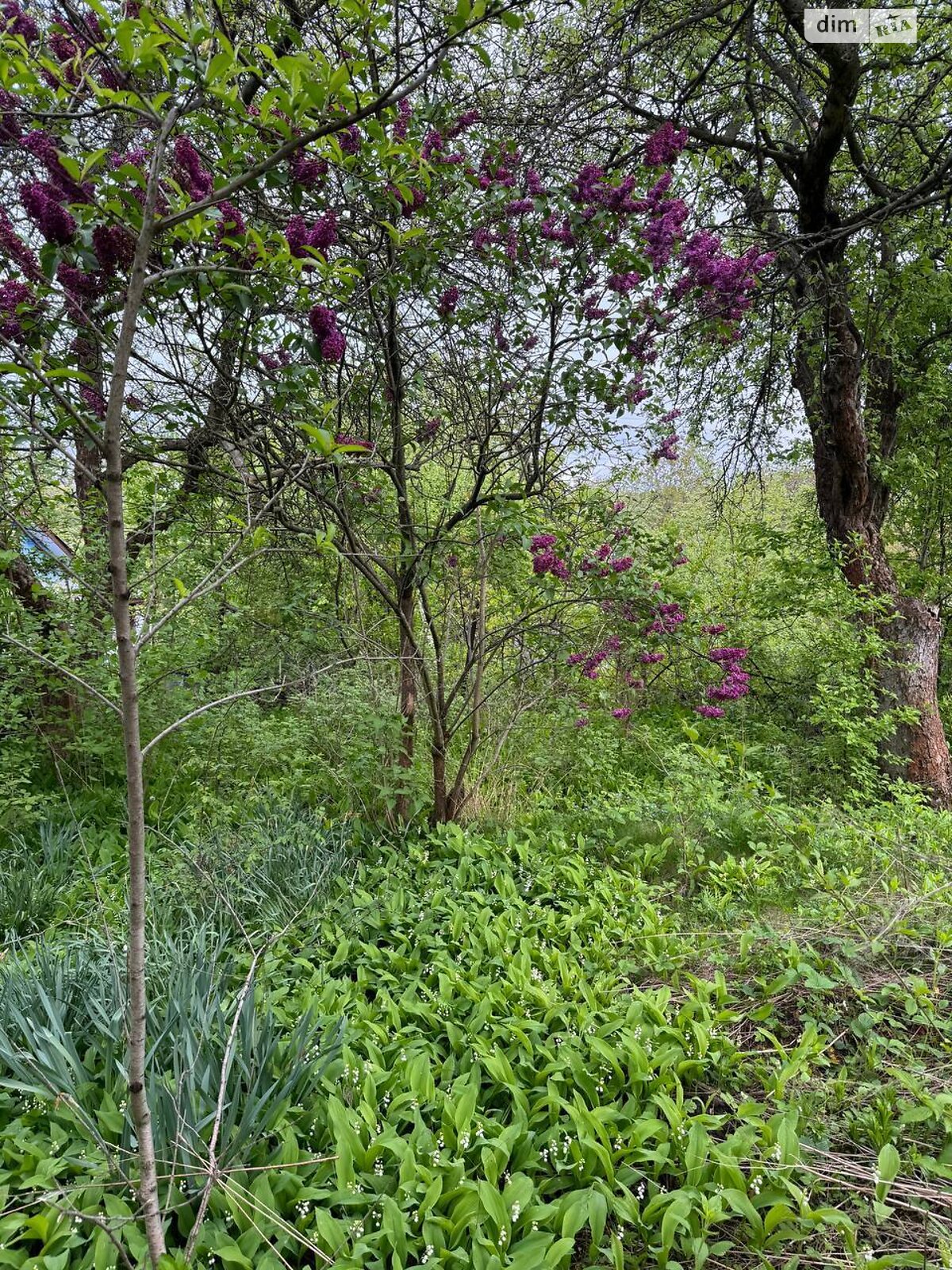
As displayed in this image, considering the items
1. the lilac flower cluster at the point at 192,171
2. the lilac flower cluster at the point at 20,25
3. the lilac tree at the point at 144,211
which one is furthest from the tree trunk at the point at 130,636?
the lilac flower cluster at the point at 20,25

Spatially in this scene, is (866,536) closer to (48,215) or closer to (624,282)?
(624,282)

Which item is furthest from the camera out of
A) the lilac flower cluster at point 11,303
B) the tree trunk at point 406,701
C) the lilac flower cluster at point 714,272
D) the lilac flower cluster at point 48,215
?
the tree trunk at point 406,701

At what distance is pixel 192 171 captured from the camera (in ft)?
5.19

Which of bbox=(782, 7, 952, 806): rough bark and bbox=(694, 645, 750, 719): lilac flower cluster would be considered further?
bbox=(782, 7, 952, 806): rough bark

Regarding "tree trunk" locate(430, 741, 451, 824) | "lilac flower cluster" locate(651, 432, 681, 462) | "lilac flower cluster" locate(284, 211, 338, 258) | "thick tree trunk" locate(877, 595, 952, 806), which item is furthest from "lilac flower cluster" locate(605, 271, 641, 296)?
"thick tree trunk" locate(877, 595, 952, 806)

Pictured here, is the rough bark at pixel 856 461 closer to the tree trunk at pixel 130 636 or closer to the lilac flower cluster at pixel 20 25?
the lilac flower cluster at pixel 20 25

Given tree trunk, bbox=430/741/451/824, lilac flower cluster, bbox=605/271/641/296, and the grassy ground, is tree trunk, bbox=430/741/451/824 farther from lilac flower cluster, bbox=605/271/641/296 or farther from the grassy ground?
lilac flower cluster, bbox=605/271/641/296

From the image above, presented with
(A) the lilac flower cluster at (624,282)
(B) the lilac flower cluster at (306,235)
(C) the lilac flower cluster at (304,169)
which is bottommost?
(B) the lilac flower cluster at (306,235)

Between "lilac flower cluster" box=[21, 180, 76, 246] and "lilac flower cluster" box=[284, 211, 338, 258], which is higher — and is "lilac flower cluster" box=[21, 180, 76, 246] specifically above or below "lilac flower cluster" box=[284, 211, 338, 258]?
below

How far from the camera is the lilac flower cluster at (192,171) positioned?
1.54 m

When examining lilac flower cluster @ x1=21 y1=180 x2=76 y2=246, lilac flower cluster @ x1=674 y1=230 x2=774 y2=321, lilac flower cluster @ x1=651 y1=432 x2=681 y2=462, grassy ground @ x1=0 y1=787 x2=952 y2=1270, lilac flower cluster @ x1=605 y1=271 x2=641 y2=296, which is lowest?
grassy ground @ x1=0 y1=787 x2=952 y2=1270

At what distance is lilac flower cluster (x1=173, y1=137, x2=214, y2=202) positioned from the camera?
5.04 feet

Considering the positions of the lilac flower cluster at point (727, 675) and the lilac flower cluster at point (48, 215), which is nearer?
the lilac flower cluster at point (48, 215)

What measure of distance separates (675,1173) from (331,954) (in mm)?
1262
